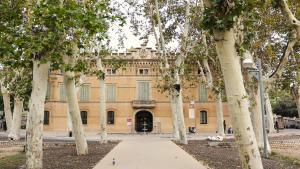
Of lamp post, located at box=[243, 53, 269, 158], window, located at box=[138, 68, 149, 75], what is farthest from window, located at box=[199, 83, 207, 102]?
lamp post, located at box=[243, 53, 269, 158]

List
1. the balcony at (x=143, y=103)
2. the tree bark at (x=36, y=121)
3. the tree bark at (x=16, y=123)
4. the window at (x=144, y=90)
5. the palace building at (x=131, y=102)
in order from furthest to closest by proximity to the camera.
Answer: the window at (x=144, y=90) < the palace building at (x=131, y=102) < the balcony at (x=143, y=103) < the tree bark at (x=16, y=123) < the tree bark at (x=36, y=121)

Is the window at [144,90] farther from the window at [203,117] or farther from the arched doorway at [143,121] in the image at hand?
the window at [203,117]

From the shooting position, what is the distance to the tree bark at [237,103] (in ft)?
26.9

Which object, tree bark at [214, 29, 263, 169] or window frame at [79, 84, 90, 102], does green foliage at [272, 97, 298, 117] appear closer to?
window frame at [79, 84, 90, 102]

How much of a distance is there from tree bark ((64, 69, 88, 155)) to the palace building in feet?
117

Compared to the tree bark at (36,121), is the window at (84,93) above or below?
above

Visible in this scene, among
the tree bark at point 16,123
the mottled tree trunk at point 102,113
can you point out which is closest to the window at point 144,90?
the tree bark at point 16,123

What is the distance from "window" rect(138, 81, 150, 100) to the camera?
55281mm

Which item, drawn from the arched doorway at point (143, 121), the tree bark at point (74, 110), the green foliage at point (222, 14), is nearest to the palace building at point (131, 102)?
the arched doorway at point (143, 121)

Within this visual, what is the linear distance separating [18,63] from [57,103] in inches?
1692

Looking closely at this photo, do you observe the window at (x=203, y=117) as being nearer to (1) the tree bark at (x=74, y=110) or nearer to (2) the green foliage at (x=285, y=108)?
(2) the green foliage at (x=285, y=108)

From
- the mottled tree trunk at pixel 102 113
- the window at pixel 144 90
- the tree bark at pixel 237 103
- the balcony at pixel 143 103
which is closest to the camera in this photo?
the tree bark at pixel 237 103

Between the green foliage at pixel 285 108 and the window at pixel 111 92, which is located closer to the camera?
the window at pixel 111 92

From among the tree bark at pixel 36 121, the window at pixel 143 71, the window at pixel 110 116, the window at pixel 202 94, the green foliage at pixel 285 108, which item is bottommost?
the tree bark at pixel 36 121
